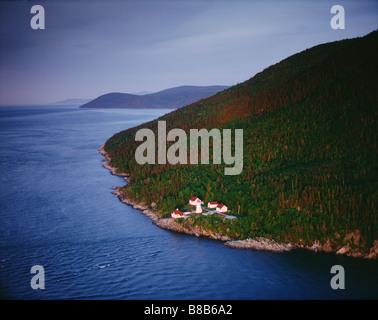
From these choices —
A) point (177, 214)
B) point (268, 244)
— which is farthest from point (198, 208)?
point (268, 244)

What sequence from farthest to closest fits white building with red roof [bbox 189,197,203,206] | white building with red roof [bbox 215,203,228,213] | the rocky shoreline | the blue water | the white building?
white building with red roof [bbox 189,197,203,206]
the white building
white building with red roof [bbox 215,203,228,213]
the rocky shoreline
the blue water

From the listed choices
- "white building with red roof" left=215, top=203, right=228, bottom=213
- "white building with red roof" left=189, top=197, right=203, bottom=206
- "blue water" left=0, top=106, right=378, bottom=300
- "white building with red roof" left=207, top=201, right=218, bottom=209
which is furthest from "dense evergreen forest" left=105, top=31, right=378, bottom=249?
"blue water" left=0, top=106, right=378, bottom=300

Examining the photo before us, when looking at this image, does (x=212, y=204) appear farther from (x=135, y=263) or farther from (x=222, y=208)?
(x=135, y=263)

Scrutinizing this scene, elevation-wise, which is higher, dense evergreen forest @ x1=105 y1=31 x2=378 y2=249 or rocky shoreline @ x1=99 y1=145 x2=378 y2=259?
dense evergreen forest @ x1=105 y1=31 x2=378 y2=249

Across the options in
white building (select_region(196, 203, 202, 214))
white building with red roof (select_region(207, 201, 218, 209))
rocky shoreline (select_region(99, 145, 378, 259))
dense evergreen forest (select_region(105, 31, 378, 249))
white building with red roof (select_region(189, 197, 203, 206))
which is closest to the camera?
rocky shoreline (select_region(99, 145, 378, 259))

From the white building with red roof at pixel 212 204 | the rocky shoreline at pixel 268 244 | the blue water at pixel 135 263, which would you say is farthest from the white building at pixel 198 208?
the blue water at pixel 135 263

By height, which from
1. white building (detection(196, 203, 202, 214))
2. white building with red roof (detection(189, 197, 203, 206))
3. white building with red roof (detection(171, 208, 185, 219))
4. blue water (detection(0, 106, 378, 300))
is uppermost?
white building with red roof (detection(189, 197, 203, 206))

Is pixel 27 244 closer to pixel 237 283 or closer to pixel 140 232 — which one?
pixel 140 232

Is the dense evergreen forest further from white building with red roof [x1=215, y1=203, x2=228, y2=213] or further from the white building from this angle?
the white building
